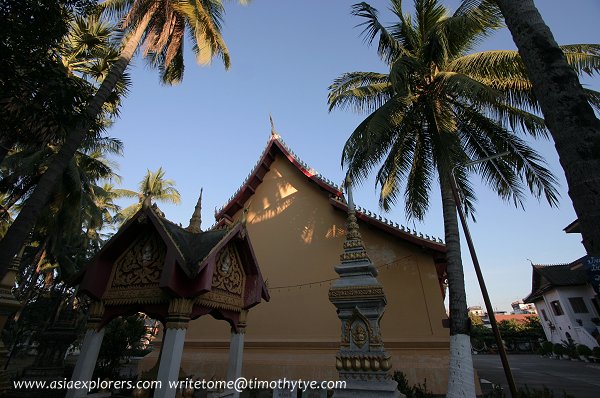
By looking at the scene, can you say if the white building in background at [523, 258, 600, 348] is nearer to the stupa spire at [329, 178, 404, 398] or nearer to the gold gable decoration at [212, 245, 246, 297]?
the stupa spire at [329, 178, 404, 398]

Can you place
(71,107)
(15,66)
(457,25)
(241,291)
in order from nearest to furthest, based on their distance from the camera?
(15,66)
(71,107)
(241,291)
(457,25)

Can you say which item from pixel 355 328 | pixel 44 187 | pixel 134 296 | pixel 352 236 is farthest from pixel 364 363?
pixel 44 187

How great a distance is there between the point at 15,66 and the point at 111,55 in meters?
7.35

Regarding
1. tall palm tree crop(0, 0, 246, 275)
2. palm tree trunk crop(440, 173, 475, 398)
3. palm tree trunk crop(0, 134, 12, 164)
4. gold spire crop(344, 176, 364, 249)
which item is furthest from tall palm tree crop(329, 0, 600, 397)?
palm tree trunk crop(0, 134, 12, 164)

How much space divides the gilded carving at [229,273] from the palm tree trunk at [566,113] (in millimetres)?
5567

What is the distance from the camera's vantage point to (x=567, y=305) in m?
28.0

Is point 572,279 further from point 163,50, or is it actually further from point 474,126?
point 163,50

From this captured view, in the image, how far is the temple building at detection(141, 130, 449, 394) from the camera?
9.33m

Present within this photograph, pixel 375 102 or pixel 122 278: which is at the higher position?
pixel 375 102

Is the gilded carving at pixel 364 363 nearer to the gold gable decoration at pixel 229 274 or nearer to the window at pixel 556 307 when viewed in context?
the gold gable decoration at pixel 229 274

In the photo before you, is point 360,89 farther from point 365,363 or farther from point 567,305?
point 567,305

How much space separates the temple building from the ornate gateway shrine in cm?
467

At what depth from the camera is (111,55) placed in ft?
36.0

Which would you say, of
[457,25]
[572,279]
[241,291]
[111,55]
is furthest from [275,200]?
[572,279]
